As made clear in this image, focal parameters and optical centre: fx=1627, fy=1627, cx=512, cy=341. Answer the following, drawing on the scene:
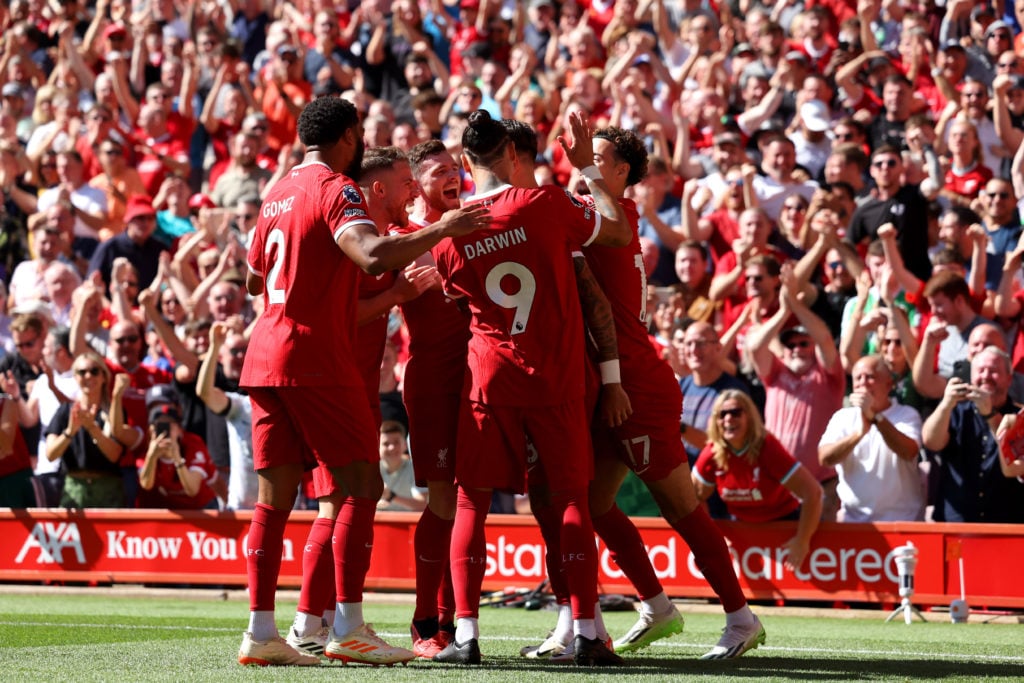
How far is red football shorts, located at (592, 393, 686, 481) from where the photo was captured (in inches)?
295

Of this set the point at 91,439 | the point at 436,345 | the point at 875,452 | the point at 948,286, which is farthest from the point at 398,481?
the point at 436,345

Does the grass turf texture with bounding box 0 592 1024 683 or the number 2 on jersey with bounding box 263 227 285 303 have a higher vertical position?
the number 2 on jersey with bounding box 263 227 285 303

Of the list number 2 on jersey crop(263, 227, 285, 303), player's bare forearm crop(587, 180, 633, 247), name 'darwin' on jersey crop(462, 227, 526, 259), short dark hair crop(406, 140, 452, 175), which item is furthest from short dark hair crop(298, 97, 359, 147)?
player's bare forearm crop(587, 180, 633, 247)

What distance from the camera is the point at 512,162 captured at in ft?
23.5

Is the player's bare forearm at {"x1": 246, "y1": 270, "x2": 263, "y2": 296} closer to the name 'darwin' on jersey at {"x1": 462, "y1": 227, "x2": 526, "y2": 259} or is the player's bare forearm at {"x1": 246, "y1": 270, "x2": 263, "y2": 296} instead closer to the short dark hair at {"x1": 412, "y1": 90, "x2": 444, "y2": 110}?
the name 'darwin' on jersey at {"x1": 462, "y1": 227, "x2": 526, "y2": 259}

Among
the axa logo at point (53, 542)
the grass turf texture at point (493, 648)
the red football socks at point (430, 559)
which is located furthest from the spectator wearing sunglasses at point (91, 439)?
the red football socks at point (430, 559)

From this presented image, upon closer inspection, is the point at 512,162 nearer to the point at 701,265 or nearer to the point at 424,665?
the point at 424,665

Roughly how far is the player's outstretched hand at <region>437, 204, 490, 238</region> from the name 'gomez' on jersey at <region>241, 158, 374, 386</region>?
1.30ft

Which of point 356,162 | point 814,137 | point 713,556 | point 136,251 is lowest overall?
point 713,556

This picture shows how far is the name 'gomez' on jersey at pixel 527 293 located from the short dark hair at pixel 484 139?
173mm

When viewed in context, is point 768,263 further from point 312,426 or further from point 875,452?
point 312,426

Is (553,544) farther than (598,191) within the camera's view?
Yes

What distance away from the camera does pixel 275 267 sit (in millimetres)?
7055

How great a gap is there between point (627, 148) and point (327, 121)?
1.46 meters
